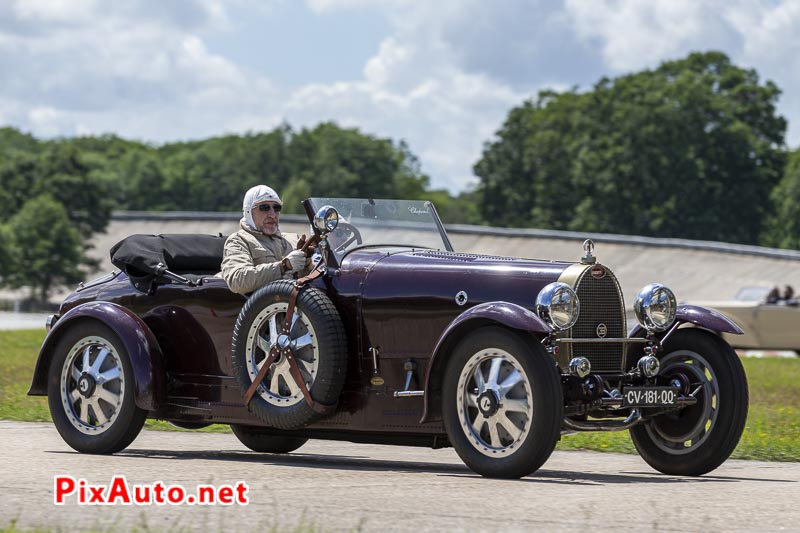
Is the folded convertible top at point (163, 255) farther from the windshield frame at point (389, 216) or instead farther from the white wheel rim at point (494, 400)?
the white wheel rim at point (494, 400)

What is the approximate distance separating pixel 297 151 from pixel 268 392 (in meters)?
144

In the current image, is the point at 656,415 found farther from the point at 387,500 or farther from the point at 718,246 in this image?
the point at 718,246

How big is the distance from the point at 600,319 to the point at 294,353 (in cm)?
196

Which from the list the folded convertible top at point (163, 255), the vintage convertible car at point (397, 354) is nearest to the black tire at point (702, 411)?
the vintage convertible car at point (397, 354)

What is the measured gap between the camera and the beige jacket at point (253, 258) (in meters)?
9.70

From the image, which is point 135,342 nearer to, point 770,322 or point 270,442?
point 270,442

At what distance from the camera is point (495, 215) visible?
378 ft

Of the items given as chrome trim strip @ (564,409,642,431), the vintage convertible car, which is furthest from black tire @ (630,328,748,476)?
chrome trim strip @ (564,409,642,431)

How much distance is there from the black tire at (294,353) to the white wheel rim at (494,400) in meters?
1.00

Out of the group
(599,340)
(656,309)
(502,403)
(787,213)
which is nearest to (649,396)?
(599,340)

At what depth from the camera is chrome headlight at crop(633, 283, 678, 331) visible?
30.5ft

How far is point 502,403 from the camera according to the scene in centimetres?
835
